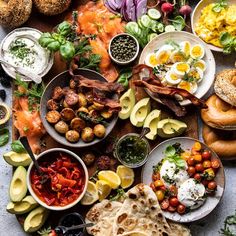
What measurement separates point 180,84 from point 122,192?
3.19 feet

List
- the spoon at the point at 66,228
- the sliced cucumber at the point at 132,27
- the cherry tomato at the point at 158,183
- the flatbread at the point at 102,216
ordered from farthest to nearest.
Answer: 1. the sliced cucumber at the point at 132,27
2. the cherry tomato at the point at 158,183
3. the flatbread at the point at 102,216
4. the spoon at the point at 66,228

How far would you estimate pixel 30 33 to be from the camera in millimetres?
6121

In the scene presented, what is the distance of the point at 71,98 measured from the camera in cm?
594

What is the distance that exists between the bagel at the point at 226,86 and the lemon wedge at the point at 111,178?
1.05 metres

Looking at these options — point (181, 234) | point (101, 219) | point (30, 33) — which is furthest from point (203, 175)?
point (30, 33)

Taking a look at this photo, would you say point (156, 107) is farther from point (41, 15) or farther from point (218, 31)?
point (41, 15)

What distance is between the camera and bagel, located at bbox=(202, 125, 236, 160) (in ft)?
19.9

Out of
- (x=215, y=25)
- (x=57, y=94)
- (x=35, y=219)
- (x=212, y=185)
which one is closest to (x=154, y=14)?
(x=215, y=25)

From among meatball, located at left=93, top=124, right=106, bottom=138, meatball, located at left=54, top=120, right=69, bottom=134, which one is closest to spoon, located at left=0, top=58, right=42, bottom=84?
meatball, located at left=54, top=120, right=69, bottom=134

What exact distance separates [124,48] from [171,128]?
0.75 m

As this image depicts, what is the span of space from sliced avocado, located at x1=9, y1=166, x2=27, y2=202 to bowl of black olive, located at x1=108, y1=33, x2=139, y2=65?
46.1 inches

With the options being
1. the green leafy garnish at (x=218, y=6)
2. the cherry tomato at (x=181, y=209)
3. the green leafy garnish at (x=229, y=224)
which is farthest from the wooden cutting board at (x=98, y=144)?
the green leafy garnish at (x=218, y=6)

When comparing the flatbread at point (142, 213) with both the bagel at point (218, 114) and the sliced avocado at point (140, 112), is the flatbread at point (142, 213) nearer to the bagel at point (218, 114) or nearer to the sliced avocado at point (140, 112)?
the sliced avocado at point (140, 112)

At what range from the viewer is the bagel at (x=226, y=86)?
6051 mm
